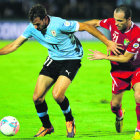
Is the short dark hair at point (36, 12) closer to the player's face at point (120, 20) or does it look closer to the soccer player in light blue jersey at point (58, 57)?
the soccer player in light blue jersey at point (58, 57)

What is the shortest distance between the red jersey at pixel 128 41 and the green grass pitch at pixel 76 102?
3.53 feet

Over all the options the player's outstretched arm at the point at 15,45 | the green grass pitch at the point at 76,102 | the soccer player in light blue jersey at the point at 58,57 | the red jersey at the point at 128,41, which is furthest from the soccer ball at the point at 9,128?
the red jersey at the point at 128,41

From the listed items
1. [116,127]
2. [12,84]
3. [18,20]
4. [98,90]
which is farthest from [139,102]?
[18,20]

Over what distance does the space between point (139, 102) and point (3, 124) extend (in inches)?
80.0

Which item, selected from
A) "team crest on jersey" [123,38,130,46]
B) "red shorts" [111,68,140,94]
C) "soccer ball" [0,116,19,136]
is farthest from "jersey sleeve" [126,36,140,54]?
"soccer ball" [0,116,19,136]

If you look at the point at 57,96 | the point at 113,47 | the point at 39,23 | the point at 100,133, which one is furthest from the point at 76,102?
the point at 39,23

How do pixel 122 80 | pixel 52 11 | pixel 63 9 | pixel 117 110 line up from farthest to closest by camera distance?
pixel 63 9 → pixel 52 11 → pixel 117 110 → pixel 122 80

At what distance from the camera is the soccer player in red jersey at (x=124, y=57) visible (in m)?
6.42

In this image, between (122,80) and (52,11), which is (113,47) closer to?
(122,80)

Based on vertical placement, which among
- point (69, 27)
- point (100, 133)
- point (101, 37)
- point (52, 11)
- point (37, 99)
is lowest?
point (52, 11)

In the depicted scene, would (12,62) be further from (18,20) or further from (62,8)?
(62,8)

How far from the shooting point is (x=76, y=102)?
1006 cm

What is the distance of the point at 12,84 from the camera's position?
41.3ft

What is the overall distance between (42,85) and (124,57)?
Result: 1300 millimetres
